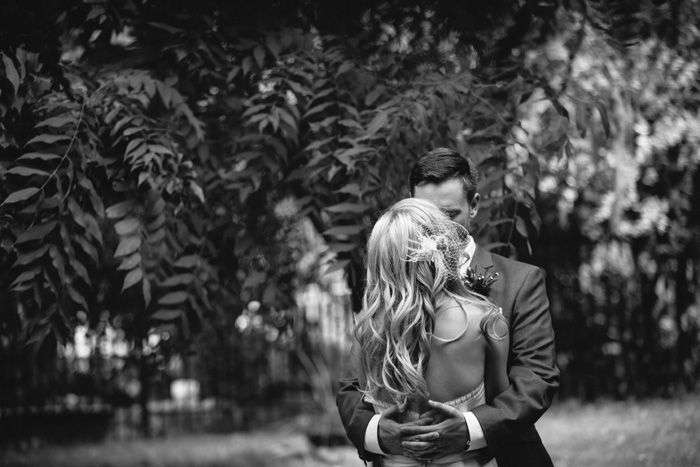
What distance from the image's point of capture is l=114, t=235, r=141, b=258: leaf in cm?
404

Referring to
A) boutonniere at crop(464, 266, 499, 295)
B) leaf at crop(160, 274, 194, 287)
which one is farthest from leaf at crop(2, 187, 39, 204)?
boutonniere at crop(464, 266, 499, 295)

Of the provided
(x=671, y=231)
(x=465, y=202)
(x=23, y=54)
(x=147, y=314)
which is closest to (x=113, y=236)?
(x=147, y=314)

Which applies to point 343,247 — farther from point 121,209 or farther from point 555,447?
point 555,447

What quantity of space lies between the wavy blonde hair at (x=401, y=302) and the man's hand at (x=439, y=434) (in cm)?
9

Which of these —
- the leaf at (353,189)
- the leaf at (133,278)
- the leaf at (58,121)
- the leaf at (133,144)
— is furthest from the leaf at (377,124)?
the leaf at (58,121)

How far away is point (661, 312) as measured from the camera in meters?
9.70

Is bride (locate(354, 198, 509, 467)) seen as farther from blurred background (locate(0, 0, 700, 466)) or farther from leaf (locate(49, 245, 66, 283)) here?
leaf (locate(49, 245, 66, 283))

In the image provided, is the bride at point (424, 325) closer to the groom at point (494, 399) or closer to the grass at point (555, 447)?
the groom at point (494, 399)

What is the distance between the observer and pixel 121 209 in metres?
4.18

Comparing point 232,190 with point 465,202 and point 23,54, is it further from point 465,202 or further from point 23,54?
point 465,202

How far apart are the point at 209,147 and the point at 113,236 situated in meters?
1.22

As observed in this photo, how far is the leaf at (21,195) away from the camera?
12.2 feet

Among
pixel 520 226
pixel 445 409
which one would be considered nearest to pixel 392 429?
pixel 445 409

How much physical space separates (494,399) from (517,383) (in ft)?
0.35
